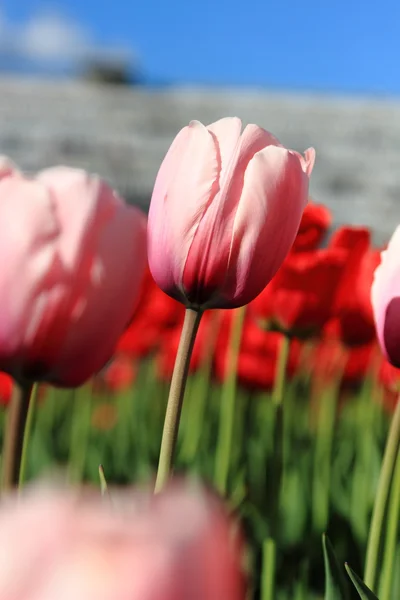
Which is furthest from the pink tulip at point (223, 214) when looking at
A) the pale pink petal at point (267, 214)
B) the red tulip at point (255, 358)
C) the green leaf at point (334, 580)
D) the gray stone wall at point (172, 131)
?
the gray stone wall at point (172, 131)

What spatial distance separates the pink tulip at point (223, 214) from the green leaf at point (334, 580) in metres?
0.12

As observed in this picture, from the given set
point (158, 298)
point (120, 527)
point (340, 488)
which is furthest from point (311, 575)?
point (120, 527)

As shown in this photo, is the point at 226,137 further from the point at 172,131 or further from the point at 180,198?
the point at 172,131

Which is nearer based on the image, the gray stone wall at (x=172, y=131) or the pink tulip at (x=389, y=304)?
the pink tulip at (x=389, y=304)

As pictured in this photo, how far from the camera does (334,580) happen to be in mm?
391

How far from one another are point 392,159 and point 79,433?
226 cm

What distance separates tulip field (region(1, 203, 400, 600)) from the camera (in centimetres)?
71

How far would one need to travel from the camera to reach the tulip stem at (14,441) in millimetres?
352

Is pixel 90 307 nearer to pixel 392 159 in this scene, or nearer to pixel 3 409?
pixel 3 409

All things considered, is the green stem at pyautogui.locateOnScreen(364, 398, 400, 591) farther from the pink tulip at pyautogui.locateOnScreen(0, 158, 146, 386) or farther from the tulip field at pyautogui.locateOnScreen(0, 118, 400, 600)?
the pink tulip at pyautogui.locateOnScreen(0, 158, 146, 386)

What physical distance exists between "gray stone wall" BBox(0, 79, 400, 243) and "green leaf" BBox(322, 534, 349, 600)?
8.33 feet

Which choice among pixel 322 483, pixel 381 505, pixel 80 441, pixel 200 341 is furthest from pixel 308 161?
pixel 200 341

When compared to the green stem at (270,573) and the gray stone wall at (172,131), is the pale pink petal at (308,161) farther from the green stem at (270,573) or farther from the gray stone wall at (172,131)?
the gray stone wall at (172,131)

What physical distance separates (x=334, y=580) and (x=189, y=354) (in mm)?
121
